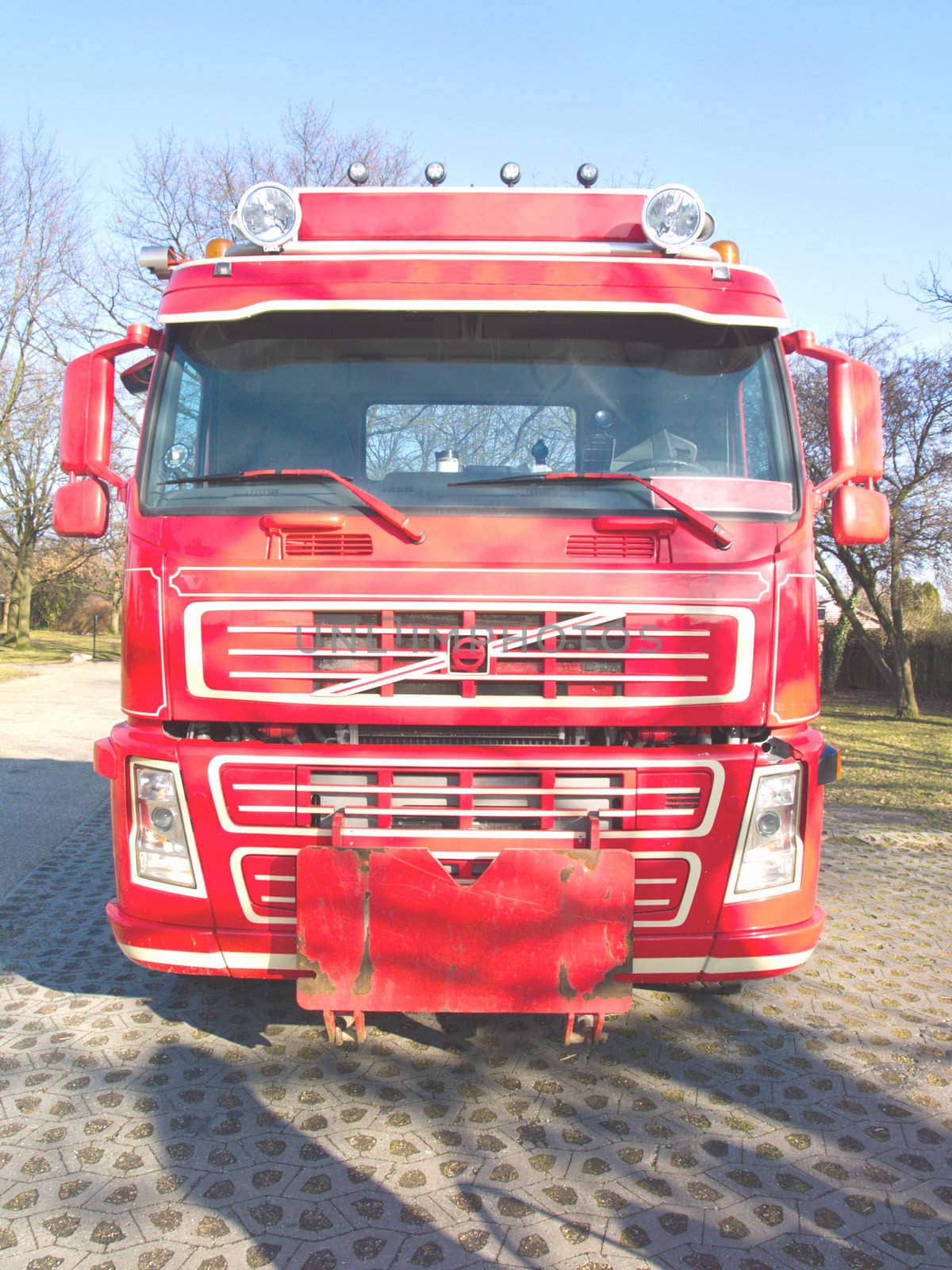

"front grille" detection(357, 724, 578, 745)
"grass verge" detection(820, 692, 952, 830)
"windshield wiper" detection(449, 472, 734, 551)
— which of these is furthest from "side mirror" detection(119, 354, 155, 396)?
"grass verge" detection(820, 692, 952, 830)

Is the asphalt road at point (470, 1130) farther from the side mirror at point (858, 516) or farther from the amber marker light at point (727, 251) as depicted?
the amber marker light at point (727, 251)

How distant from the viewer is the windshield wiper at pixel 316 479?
9.92ft

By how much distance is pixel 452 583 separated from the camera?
3.01 m

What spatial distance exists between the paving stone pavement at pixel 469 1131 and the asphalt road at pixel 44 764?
241 centimetres

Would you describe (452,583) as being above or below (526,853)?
above

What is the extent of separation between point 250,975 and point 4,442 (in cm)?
2316

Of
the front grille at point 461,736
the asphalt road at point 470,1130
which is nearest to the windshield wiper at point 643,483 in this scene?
the front grille at point 461,736

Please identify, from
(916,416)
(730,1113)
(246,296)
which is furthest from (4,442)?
(730,1113)

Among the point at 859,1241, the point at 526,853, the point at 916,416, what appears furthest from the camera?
the point at 916,416

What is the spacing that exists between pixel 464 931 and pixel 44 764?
808cm

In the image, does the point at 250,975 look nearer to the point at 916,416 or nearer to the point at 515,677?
the point at 515,677

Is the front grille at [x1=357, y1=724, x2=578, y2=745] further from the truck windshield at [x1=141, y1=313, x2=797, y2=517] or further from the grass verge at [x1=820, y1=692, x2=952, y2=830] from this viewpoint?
the grass verge at [x1=820, y1=692, x2=952, y2=830]

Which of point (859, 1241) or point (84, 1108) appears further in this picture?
point (84, 1108)

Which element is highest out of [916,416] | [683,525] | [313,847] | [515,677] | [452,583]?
[916,416]
